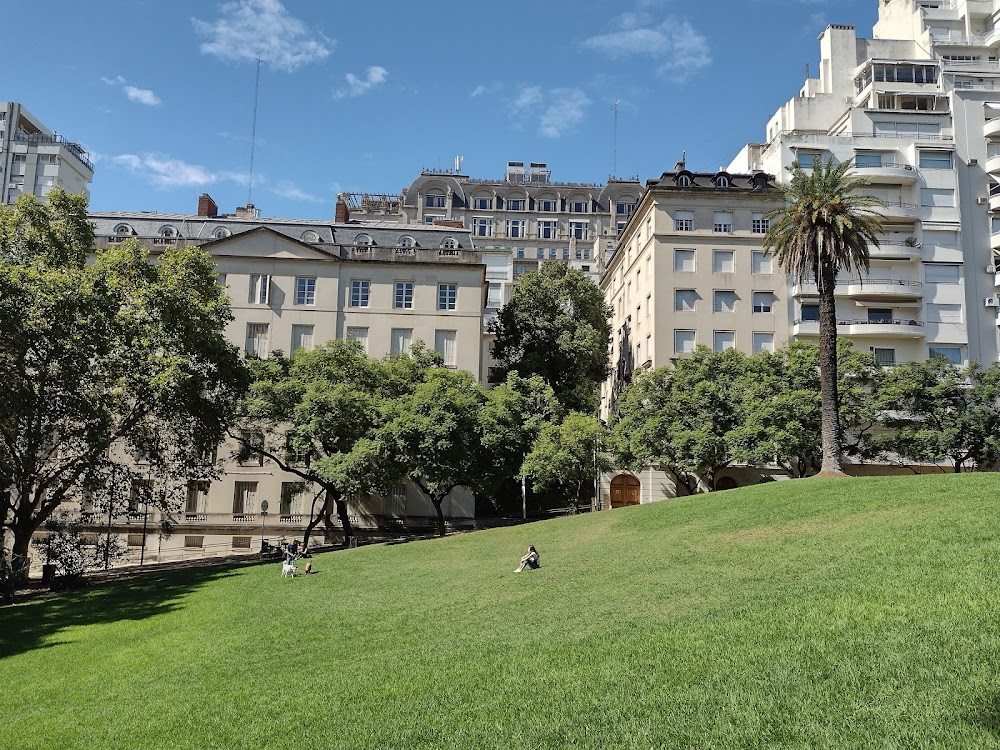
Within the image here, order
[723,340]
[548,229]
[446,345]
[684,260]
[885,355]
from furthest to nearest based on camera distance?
1. [548,229]
2. [684,260]
3. [446,345]
4. [885,355]
5. [723,340]

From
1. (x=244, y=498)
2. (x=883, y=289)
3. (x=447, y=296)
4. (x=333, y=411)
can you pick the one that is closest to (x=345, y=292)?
(x=447, y=296)

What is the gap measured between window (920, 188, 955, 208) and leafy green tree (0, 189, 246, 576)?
53432 mm

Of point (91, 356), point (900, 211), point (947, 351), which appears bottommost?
point (91, 356)

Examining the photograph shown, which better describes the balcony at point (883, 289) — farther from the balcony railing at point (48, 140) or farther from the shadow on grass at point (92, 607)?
the balcony railing at point (48, 140)

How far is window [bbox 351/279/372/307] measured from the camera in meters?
62.4

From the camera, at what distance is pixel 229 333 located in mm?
60812

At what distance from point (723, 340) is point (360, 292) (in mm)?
27805

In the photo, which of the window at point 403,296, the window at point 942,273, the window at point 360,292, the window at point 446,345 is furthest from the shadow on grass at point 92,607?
the window at point 942,273

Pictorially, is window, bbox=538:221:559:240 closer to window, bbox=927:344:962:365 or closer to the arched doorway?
the arched doorway

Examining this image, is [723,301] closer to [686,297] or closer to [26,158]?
[686,297]

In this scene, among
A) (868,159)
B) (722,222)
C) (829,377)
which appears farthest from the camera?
(868,159)

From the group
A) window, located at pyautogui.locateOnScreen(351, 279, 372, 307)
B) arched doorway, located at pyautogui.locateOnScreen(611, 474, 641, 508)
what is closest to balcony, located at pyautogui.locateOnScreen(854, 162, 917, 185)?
arched doorway, located at pyautogui.locateOnScreen(611, 474, 641, 508)

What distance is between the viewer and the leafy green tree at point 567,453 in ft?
152

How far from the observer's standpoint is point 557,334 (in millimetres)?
67625
